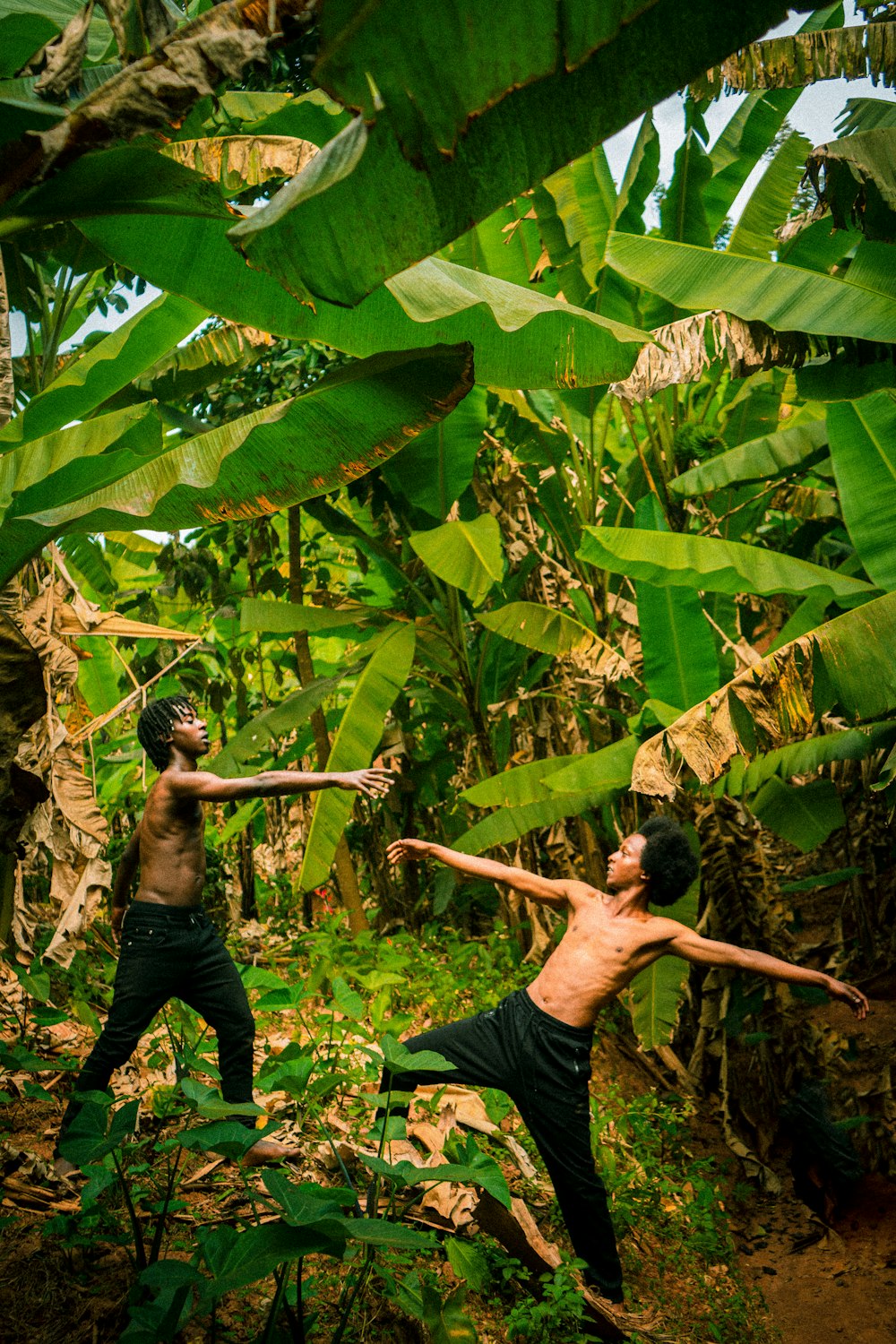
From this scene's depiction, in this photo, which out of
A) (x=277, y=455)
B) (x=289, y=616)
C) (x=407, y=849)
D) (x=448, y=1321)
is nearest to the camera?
(x=448, y=1321)

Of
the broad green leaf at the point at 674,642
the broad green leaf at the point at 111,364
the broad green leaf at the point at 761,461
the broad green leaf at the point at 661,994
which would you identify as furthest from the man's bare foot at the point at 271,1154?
the broad green leaf at the point at 761,461

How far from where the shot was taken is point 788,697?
3.45 m

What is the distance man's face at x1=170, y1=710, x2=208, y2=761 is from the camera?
3529 millimetres

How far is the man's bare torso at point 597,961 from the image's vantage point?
11.5 ft

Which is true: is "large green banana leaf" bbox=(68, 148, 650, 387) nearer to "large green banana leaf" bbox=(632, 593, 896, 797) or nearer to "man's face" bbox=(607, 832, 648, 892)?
"large green banana leaf" bbox=(632, 593, 896, 797)

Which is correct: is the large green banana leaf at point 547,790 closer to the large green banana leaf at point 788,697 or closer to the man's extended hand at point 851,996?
the large green banana leaf at point 788,697

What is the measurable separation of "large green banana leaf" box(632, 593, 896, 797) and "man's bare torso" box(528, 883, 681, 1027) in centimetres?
55

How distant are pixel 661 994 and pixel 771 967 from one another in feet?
4.26

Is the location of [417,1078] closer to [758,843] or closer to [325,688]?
[325,688]

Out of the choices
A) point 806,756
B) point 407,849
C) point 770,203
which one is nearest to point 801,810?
point 806,756

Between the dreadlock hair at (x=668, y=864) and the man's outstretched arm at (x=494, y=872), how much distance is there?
35cm

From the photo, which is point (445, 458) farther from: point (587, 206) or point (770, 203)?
point (770, 203)

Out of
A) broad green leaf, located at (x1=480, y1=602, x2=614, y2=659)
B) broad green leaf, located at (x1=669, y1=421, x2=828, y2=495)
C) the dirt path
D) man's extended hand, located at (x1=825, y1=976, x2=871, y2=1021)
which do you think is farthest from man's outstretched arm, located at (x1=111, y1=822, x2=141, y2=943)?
the dirt path

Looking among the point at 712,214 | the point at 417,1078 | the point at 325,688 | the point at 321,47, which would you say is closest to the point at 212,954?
the point at 417,1078
